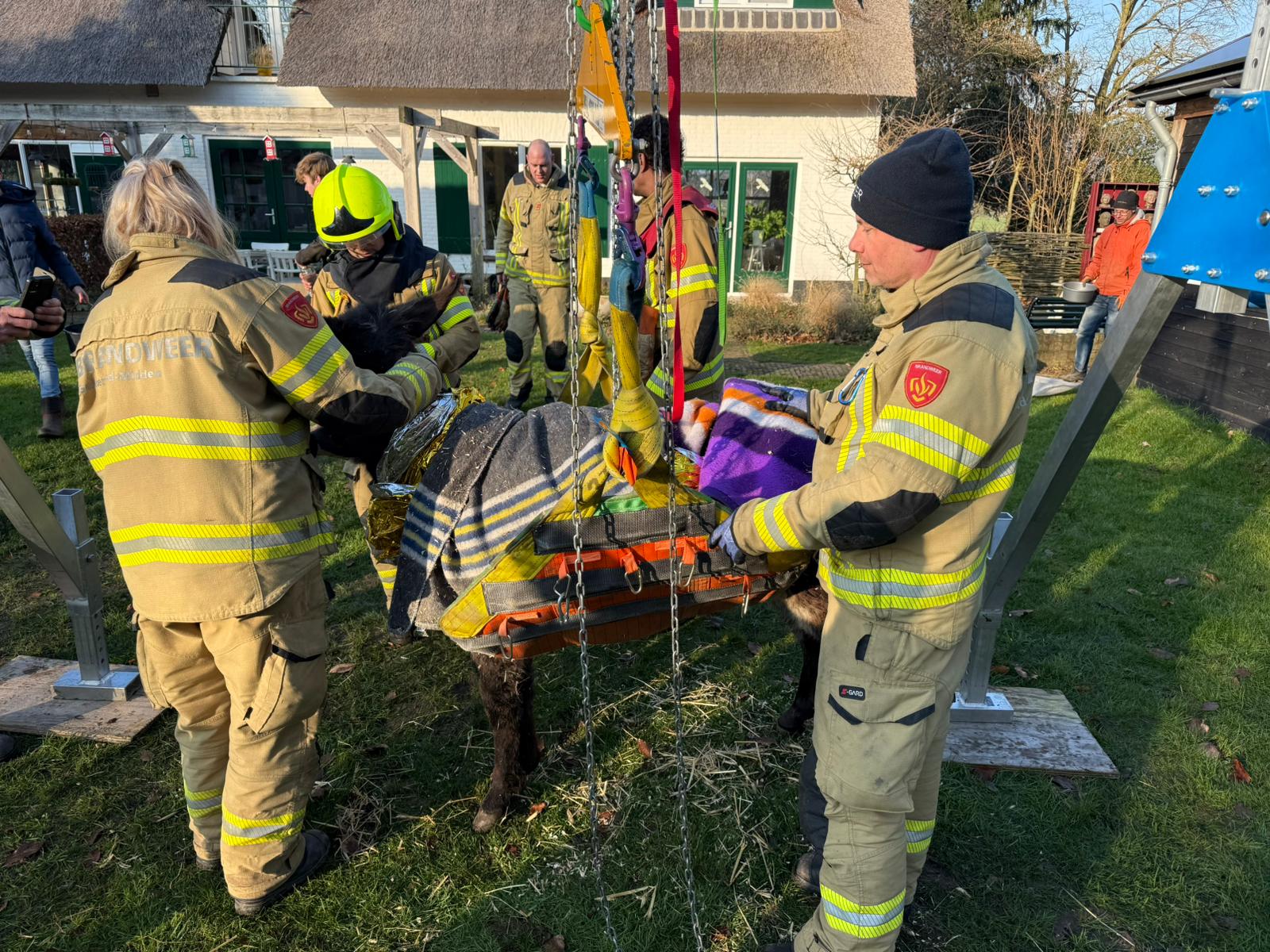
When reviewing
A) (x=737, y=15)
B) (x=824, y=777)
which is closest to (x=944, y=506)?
(x=824, y=777)

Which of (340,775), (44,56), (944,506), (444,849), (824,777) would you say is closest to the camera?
(944,506)

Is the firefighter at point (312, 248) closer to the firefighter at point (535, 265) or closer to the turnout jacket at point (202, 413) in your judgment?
the turnout jacket at point (202, 413)

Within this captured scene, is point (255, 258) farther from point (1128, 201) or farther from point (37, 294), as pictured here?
point (1128, 201)

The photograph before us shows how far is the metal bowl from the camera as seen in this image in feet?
31.8

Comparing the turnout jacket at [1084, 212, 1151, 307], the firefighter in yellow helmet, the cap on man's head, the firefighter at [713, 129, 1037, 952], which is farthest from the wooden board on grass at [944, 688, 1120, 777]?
the cap on man's head

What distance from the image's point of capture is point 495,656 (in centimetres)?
280

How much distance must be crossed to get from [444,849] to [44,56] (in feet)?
57.8

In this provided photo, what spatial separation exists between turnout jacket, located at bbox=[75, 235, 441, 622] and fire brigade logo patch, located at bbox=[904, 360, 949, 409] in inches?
60.4

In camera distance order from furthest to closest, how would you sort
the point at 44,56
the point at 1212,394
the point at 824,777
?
the point at 44,56, the point at 1212,394, the point at 824,777

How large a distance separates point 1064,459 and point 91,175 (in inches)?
723

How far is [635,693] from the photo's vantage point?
385 centimetres

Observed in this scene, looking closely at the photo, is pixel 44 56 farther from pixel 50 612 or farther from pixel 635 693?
pixel 635 693

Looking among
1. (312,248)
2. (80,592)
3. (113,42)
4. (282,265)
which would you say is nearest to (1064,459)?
(312,248)

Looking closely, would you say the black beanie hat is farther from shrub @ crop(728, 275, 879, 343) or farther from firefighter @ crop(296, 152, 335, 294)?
shrub @ crop(728, 275, 879, 343)
